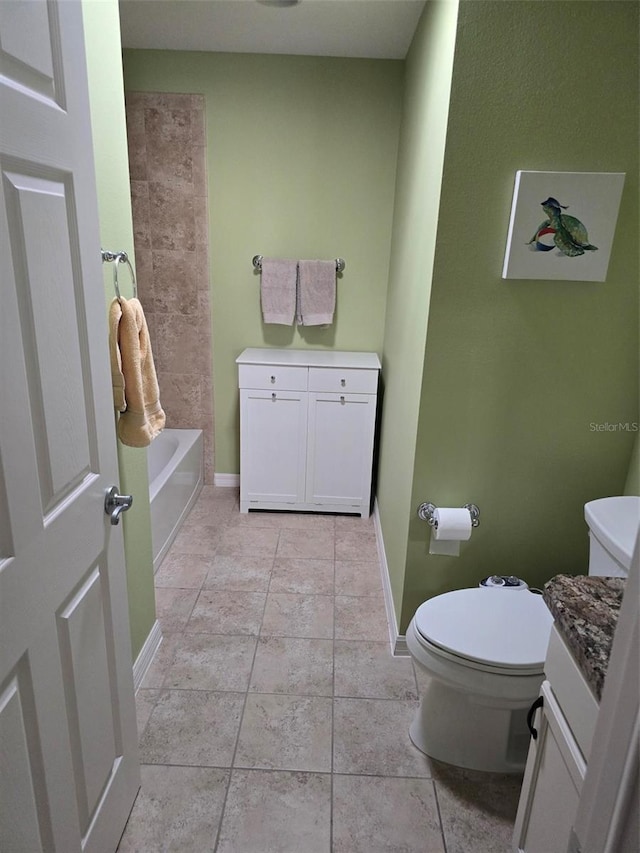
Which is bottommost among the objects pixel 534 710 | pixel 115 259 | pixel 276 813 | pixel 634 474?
pixel 276 813

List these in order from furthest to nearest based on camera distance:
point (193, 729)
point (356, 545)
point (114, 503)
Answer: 1. point (356, 545)
2. point (193, 729)
3. point (114, 503)

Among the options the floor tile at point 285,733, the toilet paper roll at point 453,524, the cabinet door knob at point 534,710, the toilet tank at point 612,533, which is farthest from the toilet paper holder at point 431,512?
the cabinet door knob at point 534,710

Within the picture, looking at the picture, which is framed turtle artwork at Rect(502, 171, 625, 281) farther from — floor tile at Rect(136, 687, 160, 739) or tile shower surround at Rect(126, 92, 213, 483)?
tile shower surround at Rect(126, 92, 213, 483)

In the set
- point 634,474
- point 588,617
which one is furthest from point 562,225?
point 588,617

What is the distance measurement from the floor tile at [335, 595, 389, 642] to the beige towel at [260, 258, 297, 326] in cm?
161

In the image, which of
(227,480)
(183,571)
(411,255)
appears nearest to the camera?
(411,255)

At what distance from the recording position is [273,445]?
10.4 feet

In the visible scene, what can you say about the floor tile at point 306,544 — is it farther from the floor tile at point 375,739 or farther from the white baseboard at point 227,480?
the floor tile at point 375,739

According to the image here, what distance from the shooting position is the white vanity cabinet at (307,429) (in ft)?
9.99

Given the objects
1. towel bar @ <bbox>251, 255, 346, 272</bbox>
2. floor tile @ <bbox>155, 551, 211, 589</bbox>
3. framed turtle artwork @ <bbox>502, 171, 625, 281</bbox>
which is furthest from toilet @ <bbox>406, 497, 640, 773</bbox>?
towel bar @ <bbox>251, 255, 346, 272</bbox>

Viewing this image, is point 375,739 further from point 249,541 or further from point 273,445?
point 273,445

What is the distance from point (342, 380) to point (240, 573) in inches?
44.6

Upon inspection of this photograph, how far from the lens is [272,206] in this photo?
3.15m

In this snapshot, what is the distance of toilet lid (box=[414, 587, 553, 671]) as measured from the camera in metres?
1.52
